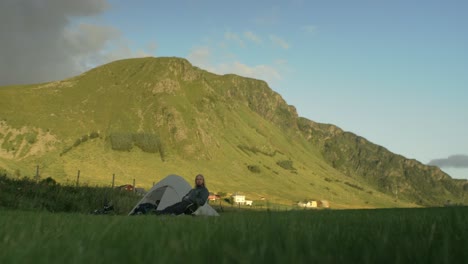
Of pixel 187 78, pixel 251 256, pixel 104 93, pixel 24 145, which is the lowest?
pixel 251 256

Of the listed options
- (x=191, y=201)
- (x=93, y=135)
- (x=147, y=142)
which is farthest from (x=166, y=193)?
(x=147, y=142)

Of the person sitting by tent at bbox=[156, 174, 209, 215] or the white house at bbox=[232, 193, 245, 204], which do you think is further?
the white house at bbox=[232, 193, 245, 204]

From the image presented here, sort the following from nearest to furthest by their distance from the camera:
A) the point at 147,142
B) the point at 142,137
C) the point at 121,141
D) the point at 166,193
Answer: the point at 166,193 < the point at 121,141 < the point at 147,142 < the point at 142,137

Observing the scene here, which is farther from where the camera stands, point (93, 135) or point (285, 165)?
point (285, 165)

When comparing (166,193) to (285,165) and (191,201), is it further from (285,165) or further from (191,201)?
(285,165)

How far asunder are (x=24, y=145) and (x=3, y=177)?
98304 millimetres

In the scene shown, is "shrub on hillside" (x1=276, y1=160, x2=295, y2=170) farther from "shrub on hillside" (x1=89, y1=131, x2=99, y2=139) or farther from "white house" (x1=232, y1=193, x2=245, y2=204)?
"white house" (x1=232, y1=193, x2=245, y2=204)

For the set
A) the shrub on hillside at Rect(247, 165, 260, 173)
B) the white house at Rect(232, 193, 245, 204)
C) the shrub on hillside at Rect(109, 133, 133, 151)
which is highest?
the shrub on hillside at Rect(109, 133, 133, 151)

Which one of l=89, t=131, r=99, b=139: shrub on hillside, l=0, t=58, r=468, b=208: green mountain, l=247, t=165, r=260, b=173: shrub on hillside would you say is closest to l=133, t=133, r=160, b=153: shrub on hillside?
l=0, t=58, r=468, b=208: green mountain

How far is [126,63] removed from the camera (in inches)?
7736

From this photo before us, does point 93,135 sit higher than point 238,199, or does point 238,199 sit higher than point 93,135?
point 93,135

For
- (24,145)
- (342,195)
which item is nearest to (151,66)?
(24,145)

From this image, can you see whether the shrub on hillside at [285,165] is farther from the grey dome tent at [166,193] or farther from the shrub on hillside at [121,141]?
the grey dome tent at [166,193]

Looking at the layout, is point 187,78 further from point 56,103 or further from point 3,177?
point 3,177
